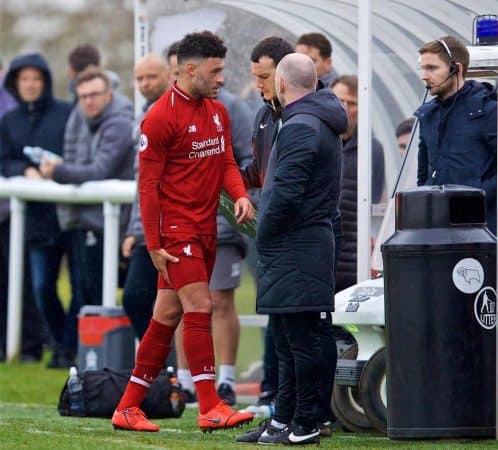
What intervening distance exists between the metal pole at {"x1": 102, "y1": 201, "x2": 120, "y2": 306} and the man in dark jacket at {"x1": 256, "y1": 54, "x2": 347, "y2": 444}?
5314 mm

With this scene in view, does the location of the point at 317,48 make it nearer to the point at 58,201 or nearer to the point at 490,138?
the point at 490,138

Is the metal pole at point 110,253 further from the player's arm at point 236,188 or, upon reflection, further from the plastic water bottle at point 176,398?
the player's arm at point 236,188

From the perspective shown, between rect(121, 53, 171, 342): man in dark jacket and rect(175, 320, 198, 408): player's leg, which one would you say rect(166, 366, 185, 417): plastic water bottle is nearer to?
rect(175, 320, 198, 408): player's leg

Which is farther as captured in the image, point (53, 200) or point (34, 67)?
point (34, 67)

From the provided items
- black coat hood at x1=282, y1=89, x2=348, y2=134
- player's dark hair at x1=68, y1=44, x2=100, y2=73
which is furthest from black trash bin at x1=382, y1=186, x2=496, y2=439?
player's dark hair at x1=68, y1=44, x2=100, y2=73

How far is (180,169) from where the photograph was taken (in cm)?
984

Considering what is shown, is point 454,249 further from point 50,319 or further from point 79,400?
point 50,319

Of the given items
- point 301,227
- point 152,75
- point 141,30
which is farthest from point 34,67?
point 301,227

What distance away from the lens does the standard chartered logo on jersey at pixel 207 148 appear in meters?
9.83

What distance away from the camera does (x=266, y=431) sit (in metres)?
9.30

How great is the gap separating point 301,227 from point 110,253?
229 inches

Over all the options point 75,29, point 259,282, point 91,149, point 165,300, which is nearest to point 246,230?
point 165,300

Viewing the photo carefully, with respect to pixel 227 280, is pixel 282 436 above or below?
below

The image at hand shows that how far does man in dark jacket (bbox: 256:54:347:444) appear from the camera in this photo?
8.98 m
